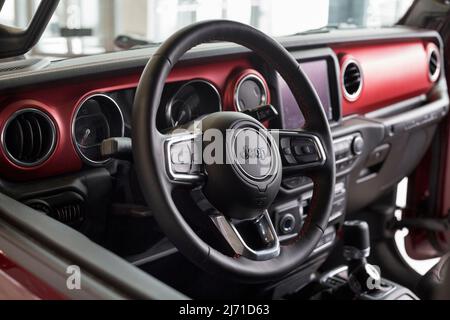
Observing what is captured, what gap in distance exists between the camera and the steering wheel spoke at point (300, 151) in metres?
1.20

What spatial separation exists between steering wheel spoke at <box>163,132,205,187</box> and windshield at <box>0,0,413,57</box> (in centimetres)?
20

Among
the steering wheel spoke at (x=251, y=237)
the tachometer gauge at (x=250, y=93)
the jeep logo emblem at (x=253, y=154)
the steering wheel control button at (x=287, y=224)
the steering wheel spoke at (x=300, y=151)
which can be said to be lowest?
the steering wheel control button at (x=287, y=224)

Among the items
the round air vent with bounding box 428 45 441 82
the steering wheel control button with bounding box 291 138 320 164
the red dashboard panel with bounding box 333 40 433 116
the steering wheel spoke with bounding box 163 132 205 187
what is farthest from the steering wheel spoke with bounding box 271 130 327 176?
the round air vent with bounding box 428 45 441 82

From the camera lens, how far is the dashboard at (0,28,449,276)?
1142 mm

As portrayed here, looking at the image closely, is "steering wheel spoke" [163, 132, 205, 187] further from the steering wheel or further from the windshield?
the windshield

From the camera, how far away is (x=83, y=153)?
1226 mm

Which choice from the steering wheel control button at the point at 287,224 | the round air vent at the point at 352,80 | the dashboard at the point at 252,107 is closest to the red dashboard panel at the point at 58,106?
the dashboard at the point at 252,107

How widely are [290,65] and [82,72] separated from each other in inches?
16.6

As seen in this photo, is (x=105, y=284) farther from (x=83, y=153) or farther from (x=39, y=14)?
(x=39, y=14)

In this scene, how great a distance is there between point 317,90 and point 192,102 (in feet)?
1.58

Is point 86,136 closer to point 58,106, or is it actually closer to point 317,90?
point 58,106

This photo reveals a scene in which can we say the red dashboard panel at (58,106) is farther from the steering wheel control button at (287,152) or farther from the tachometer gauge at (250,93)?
the steering wheel control button at (287,152)

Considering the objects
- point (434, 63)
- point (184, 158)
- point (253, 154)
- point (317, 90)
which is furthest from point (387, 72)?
point (184, 158)
